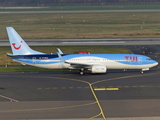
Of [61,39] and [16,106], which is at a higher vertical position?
[61,39]

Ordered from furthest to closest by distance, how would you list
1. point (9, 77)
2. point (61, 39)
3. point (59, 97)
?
point (61, 39)
point (9, 77)
point (59, 97)

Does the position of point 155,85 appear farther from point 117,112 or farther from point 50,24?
point 50,24

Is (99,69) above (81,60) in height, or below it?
below

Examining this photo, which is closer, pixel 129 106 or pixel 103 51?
pixel 129 106

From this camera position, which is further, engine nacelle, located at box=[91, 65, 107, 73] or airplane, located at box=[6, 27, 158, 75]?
airplane, located at box=[6, 27, 158, 75]

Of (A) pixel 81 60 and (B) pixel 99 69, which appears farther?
(A) pixel 81 60

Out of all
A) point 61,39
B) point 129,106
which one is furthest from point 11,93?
point 61,39

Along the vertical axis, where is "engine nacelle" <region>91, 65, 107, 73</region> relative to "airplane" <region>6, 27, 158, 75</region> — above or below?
below

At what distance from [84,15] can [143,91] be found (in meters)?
117

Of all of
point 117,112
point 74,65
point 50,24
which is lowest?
point 117,112

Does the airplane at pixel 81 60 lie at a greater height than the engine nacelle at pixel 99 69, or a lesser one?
greater

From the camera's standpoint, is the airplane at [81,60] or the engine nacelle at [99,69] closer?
the engine nacelle at [99,69]

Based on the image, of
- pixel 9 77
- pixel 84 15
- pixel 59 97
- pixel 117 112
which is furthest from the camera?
pixel 84 15

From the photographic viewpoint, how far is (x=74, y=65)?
184 ft
